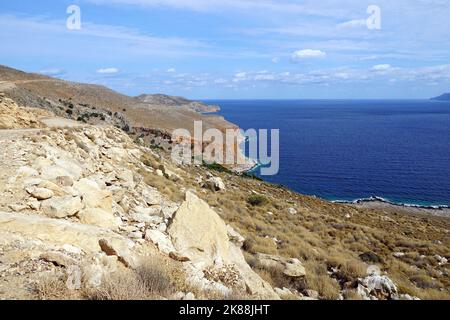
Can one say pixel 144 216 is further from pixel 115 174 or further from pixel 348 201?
pixel 348 201

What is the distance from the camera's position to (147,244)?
25.2 feet

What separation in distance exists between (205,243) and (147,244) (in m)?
1.28

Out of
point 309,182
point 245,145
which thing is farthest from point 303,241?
point 245,145

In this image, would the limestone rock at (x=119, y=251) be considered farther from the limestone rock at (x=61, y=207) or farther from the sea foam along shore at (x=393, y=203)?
the sea foam along shore at (x=393, y=203)

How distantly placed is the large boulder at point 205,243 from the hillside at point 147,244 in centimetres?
3

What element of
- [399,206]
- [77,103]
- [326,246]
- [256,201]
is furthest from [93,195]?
[77,103]

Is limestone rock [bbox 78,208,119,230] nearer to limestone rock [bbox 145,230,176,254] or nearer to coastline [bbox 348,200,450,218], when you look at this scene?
limestone rock [bbox 145,230,176,254]

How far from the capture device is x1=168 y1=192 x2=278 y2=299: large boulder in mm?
7566

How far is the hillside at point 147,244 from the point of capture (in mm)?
5770

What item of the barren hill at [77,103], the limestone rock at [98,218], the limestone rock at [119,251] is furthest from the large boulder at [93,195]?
the barren hill at [77,103]
